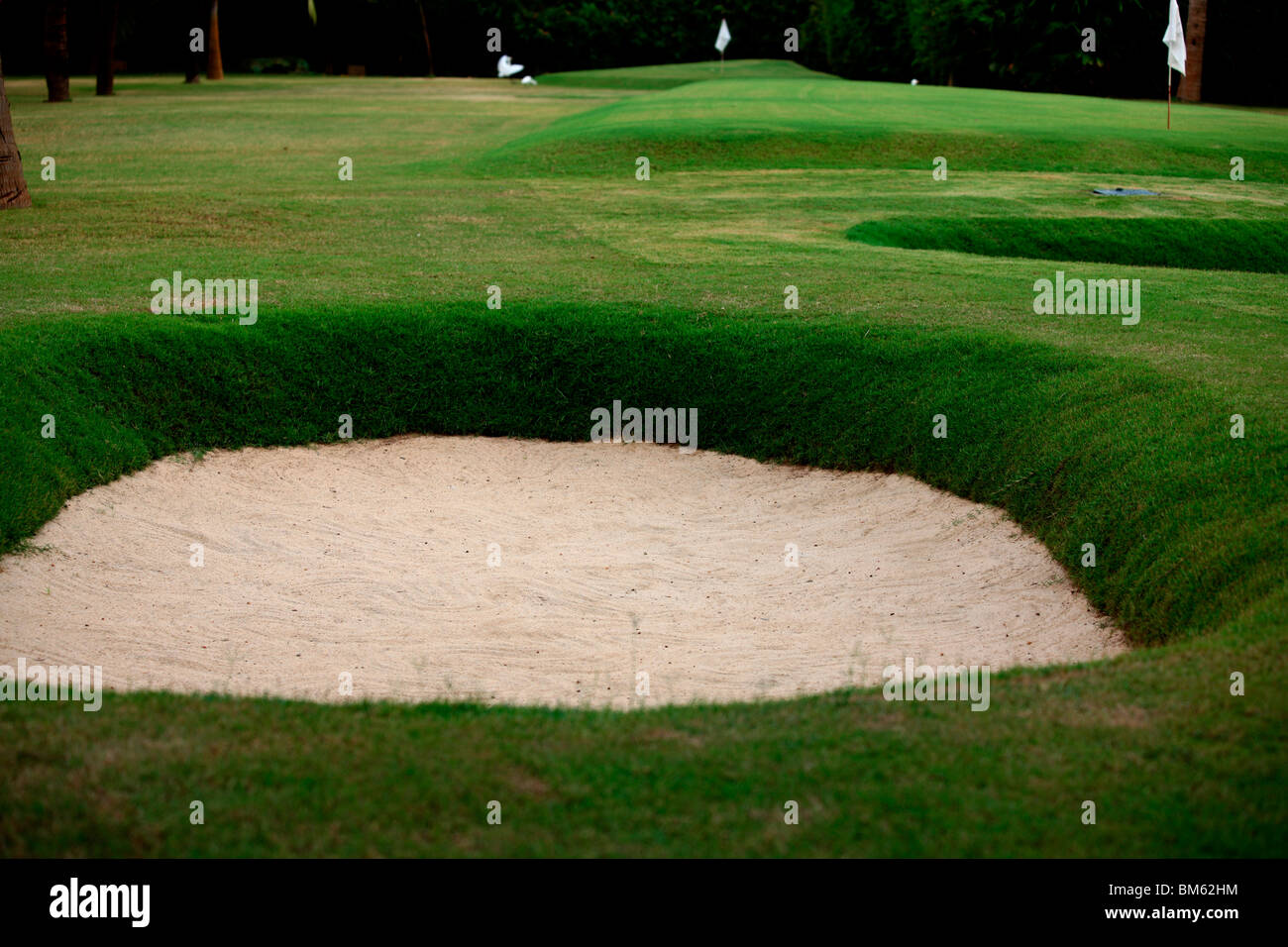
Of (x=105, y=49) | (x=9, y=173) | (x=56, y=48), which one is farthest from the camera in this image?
(x=105, y=49)

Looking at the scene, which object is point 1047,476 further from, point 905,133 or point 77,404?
point 905,133

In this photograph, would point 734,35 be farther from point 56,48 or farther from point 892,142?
point 892,142

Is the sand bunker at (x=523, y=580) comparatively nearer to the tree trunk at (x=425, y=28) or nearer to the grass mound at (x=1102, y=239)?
the grass mound at (x=1102, y=239)

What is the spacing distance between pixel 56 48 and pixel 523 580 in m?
32.5

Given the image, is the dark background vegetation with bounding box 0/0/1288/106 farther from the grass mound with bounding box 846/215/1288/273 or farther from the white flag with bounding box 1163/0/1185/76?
the grass mound with bounding box 846/215/1288/273

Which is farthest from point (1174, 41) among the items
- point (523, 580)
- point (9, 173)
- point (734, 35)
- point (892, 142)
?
point (734, 35)

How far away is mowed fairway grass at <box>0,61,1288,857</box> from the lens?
4.45 metres

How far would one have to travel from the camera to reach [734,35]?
69.7 metres

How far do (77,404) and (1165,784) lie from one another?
9140 mm

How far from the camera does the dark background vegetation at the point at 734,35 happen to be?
140 ft

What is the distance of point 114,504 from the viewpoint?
32.1ft

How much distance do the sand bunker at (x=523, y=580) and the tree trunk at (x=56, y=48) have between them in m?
27.0

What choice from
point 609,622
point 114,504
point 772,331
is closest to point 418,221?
point 772,331

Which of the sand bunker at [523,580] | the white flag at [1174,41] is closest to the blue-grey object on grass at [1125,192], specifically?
the white flag at [1174,41]
